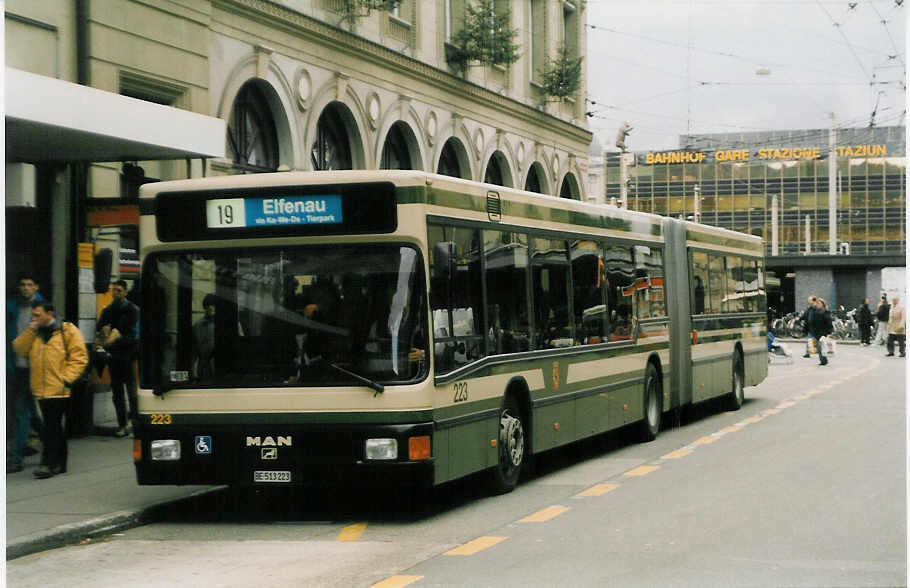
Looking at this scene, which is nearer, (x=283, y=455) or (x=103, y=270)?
(x=283, y=455)

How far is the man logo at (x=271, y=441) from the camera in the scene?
10070mm

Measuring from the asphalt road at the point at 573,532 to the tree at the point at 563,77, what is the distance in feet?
62.2

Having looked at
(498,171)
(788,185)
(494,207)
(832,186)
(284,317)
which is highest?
Result: (788,185)

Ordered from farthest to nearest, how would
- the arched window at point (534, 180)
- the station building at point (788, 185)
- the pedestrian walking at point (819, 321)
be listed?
the station building at point (788, 185) → the pedestrian walking at point (819, 321) → the arched window at point (534, 180)

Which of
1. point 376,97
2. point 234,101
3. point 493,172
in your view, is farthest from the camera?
point 493,172

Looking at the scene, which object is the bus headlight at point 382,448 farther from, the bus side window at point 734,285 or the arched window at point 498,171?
the arched window at point 498,171

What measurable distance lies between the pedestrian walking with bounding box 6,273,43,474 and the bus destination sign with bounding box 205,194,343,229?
3848 millimetres

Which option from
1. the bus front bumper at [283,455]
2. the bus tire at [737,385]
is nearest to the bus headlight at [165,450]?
the bus front bumper at [283,455]

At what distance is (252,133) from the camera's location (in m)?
21.3

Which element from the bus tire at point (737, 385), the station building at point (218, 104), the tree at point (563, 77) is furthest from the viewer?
the tree at point (563, 77)

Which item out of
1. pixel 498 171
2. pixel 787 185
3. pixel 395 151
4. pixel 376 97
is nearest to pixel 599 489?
pixel 376 97

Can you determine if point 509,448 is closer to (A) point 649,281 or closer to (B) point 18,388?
(B) point 18,388

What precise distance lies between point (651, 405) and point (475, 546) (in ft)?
26.1

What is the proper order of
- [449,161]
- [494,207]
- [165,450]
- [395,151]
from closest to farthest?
[165,450] < [494,207] < [395,151] < [449,161]
